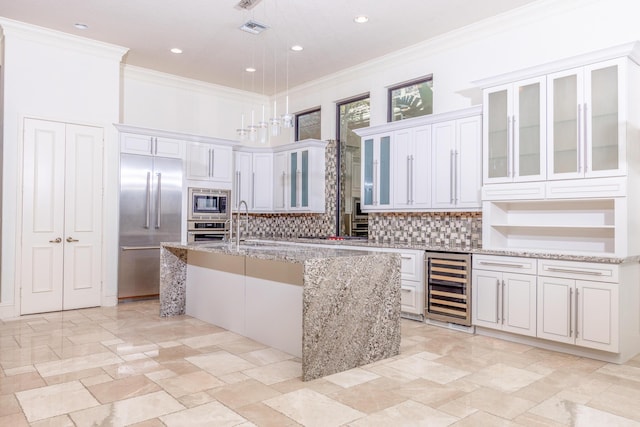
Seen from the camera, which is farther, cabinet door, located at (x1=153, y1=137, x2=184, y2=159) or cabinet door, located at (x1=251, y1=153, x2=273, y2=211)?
cabinet door, located at (x1=251, y1=153, x2=273, y2=211)

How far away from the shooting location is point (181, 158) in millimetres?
6508

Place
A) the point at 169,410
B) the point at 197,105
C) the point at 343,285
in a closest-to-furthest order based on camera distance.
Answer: the point at 169,410 < the point at 343,285 < the point at 197,105

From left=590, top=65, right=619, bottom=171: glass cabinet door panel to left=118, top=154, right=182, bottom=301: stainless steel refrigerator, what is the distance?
508 centimetres

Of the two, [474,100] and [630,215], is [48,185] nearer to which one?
[474,100]

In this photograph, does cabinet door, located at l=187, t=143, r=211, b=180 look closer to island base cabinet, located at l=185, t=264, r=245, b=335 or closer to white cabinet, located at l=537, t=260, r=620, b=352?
island base cabinet, located at l=185, t=264, r=245, b=335

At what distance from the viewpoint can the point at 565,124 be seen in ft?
13.4

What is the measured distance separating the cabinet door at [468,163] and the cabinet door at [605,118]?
1114mm

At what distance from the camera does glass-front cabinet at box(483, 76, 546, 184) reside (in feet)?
13.9

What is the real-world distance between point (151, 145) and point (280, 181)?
86.5 inches

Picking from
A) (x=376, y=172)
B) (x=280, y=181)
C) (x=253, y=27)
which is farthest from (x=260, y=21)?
(x=280, y=181)

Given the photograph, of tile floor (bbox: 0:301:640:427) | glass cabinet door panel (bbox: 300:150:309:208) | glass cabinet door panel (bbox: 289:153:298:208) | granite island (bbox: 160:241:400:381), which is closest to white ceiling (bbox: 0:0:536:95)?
glass cabinet door panel (bbox: 300:150:309:208)

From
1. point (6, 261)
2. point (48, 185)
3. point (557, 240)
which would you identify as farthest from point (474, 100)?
point (6, 261)

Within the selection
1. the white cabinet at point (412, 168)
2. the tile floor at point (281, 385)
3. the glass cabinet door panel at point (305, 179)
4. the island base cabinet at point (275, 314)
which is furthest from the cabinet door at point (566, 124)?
the glass cabinet door panel at point (305, 179)

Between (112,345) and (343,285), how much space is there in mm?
2247
